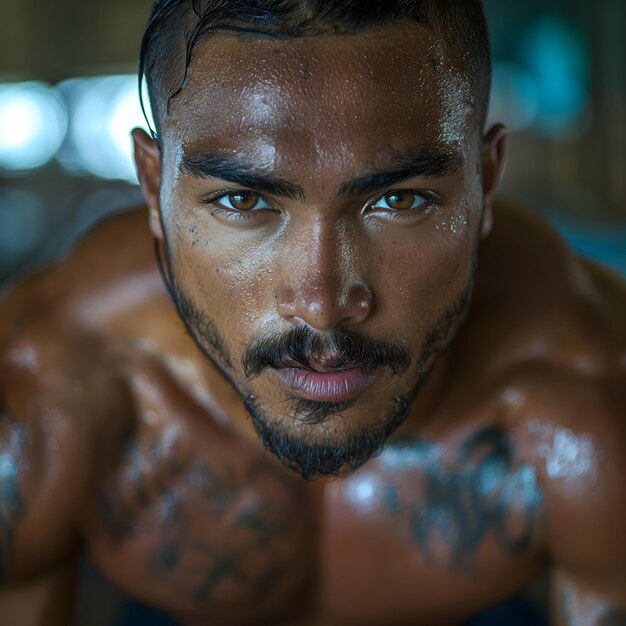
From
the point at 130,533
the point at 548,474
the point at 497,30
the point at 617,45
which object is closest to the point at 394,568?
the point at 548,474

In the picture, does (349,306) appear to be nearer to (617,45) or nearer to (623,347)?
(623,347)

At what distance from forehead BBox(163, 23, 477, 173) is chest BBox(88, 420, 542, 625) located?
493mm

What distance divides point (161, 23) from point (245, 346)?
37 centimetres

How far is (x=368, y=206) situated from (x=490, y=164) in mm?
266

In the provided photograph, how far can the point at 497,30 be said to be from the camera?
27.8ft

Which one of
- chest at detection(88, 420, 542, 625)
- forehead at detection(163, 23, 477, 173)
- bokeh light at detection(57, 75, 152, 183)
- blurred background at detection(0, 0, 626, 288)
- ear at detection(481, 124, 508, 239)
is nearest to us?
forehead at detection(163, 23, 477, 173)

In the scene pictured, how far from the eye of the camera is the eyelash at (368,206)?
2.98ft

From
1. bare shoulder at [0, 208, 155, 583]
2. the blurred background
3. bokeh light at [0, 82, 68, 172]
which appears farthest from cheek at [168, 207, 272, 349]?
bokeh light at [0, 82, 68, 172]

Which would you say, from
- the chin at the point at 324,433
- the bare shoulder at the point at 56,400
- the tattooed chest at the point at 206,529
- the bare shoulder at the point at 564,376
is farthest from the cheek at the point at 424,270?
the bare shoulder at the point at 56,400

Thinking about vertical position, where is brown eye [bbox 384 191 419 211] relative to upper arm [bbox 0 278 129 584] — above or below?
above

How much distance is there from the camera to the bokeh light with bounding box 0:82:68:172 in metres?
8.53

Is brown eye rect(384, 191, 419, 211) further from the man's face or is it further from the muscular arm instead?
the muscular arm

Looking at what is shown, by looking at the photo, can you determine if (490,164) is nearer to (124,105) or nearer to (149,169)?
(149,169)

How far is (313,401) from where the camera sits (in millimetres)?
963
